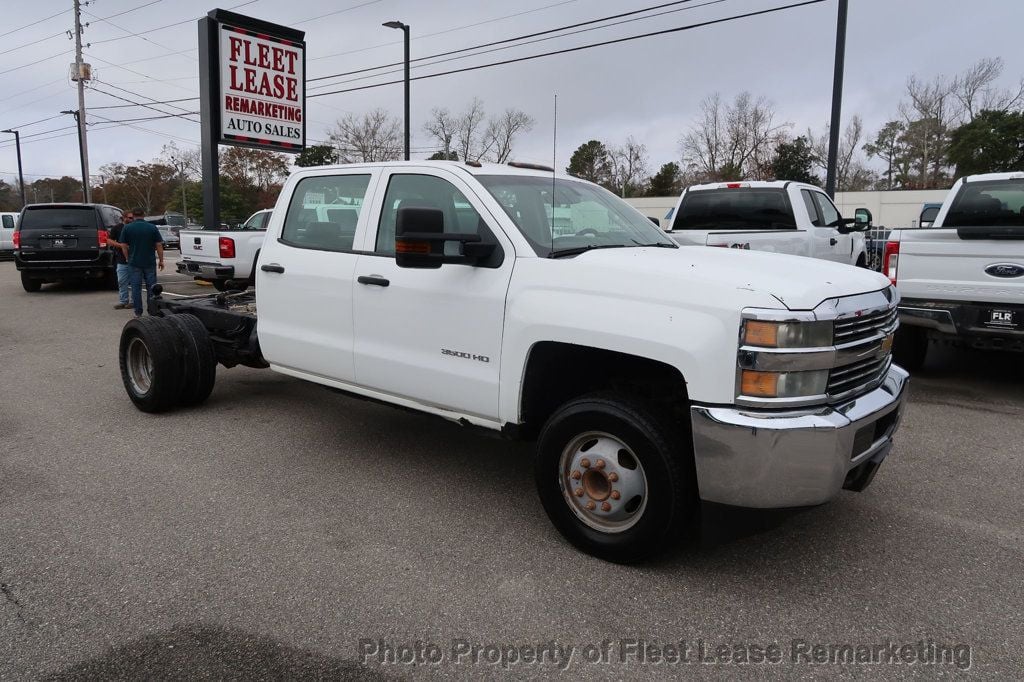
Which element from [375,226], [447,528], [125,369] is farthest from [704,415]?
[125,369]

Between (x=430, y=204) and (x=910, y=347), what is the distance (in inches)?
219

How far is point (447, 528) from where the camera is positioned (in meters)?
3.98

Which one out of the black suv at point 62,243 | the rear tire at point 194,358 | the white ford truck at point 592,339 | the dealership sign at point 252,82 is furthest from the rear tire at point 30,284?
the white ford truck at point 592,339

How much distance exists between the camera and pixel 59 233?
50.4ft

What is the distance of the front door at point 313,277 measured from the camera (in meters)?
4.71

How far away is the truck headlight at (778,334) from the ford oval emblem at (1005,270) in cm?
430

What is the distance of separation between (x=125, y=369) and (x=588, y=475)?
4517 millimetres

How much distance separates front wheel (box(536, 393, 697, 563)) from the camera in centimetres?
329

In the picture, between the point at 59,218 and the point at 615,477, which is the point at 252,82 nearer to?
the point at 59,218

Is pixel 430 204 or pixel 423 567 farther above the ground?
pixel 430 204

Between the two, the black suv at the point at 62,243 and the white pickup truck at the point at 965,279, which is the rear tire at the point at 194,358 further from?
the black suv at the point at 62,243

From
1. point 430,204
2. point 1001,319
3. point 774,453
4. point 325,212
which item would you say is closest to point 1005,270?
point 1001,319

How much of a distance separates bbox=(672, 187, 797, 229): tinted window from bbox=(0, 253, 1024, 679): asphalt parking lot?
4.43 metres

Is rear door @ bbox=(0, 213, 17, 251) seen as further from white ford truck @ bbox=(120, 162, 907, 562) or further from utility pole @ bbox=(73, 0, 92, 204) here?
white ford truck @ bbox=(120, 162, 907, 562)
